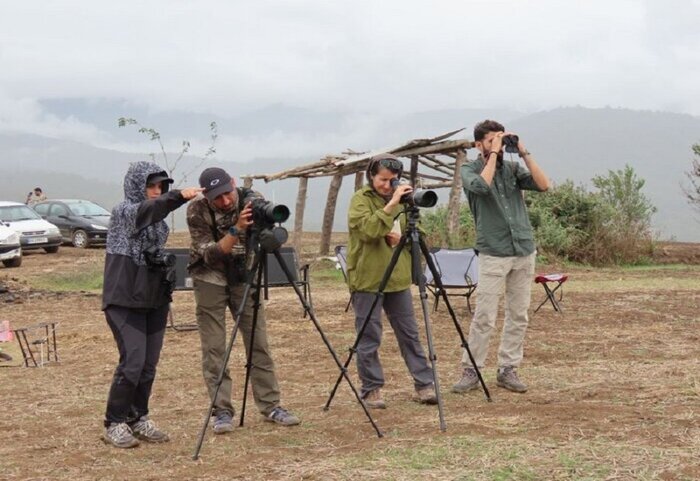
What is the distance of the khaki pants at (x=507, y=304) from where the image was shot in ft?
20.5

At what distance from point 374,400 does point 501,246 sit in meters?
1.39

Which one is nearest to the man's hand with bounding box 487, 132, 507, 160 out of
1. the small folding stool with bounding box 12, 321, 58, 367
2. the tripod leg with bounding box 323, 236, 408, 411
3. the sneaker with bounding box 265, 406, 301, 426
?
the tripod leg with bounding box 323, 236, 408, 411

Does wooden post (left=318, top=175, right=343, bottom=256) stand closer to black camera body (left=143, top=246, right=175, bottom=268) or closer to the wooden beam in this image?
the wooden beam

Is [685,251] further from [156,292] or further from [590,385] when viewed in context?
[156,292]

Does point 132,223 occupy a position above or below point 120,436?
above

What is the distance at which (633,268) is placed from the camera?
20750mm

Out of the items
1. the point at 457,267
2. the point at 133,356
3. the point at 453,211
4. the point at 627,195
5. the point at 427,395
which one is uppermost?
the point at 627,195

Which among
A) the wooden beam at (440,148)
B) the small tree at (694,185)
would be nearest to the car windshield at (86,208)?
the wooden beam at (440,148)

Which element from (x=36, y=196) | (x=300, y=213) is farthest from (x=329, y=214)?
(x=36, y=196)

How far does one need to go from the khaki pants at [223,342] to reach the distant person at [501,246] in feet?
4.72

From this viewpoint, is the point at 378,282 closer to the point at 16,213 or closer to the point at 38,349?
the point at 38,349

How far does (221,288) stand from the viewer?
5.45 metres

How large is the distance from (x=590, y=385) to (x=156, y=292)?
3.24 metres

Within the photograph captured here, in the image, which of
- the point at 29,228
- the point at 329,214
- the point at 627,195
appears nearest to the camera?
the point at 329,214
